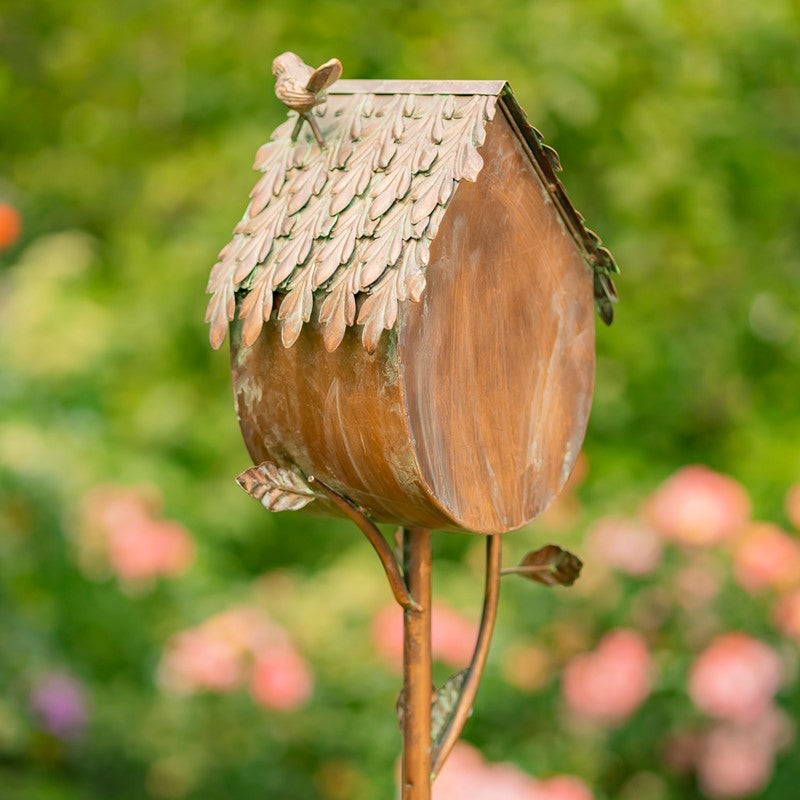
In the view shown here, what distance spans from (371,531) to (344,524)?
2.33m

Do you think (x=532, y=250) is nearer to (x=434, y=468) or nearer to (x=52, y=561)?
(x=434, y=468)

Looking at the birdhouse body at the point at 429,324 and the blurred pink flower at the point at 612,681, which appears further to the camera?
the blurred pink flower at the point at 612,681

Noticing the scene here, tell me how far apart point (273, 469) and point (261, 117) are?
2.20 m

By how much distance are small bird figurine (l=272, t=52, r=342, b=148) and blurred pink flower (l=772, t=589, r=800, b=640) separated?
1534mm

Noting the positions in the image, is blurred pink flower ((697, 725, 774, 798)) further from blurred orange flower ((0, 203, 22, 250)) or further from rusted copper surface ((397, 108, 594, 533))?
blurred orange flower ((0, 203, 22, 250))

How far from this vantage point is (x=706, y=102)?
2.83 metres

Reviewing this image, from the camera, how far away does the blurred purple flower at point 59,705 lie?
227 centimetres

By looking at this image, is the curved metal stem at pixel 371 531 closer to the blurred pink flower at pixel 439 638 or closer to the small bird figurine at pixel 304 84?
the small bird figurine at pixel 304 84

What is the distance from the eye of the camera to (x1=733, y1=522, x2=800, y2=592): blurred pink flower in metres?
2.15

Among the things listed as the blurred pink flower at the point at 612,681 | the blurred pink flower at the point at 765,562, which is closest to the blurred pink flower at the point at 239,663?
the blurred pink flower at the point at 612,681

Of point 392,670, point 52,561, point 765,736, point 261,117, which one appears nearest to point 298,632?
point 392,670

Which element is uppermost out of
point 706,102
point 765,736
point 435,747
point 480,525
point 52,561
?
point 706,102

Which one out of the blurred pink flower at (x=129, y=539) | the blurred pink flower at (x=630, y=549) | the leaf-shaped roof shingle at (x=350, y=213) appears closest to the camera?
the leaf-shaped roof shingle at (x=350, y=213)

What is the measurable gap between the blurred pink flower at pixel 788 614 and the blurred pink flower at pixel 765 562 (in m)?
0.03
